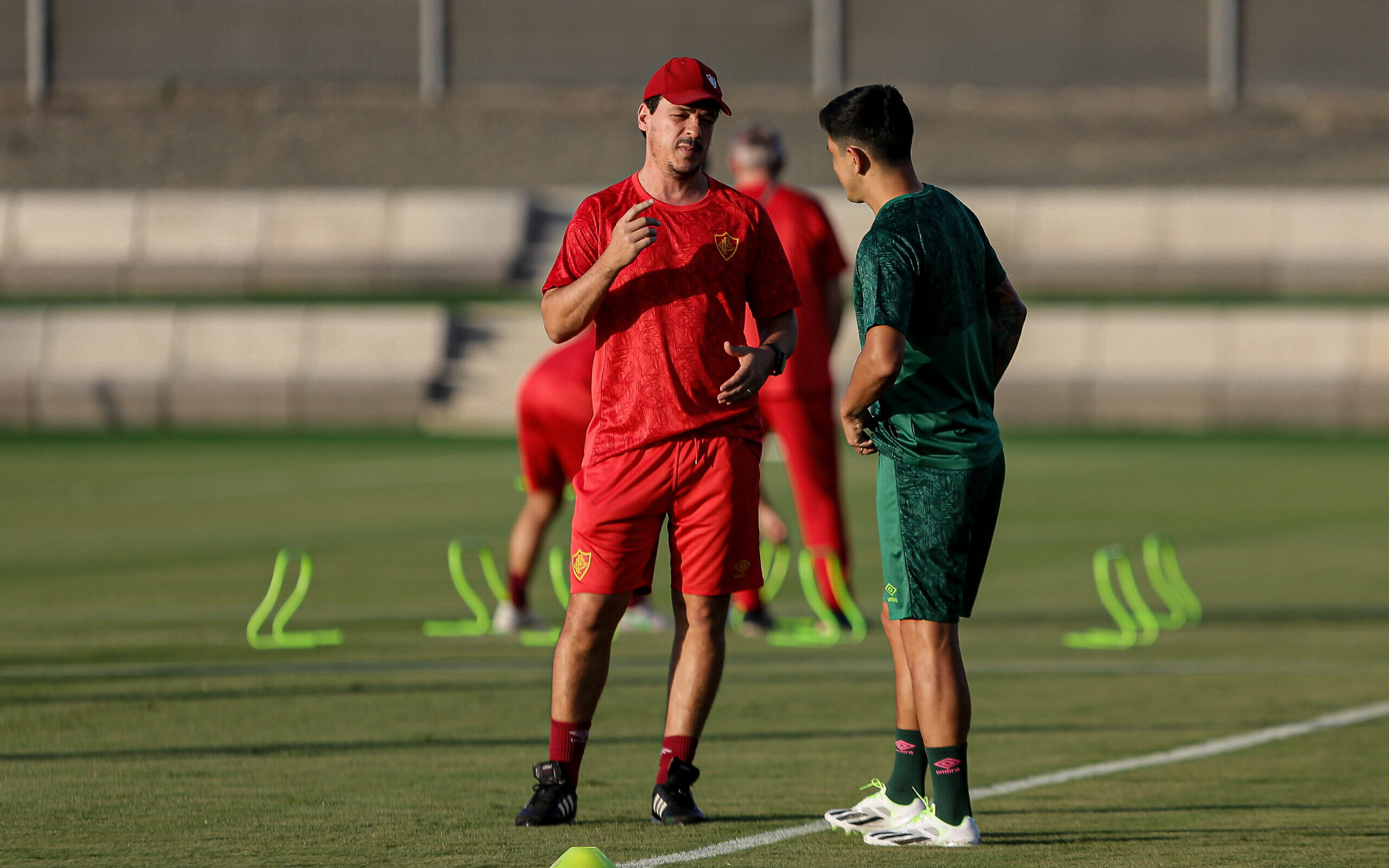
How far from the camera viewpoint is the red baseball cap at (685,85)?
20.7 ft

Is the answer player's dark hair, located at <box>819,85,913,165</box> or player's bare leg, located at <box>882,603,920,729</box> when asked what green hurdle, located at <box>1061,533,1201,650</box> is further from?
player's dark hair, located at <box>819,85,913,165</box>

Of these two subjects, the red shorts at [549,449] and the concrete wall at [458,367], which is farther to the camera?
the concrete wall at [458,367]

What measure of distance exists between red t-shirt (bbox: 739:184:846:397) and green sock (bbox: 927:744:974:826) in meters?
4.82

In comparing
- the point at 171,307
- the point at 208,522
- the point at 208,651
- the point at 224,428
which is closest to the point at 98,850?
the point at 208,651

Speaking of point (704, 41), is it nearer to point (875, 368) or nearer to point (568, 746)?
point (568, 746)

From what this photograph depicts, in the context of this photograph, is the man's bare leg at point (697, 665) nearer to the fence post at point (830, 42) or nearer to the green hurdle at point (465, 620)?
the green hurdle at point (465, 620)

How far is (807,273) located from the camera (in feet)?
35.6

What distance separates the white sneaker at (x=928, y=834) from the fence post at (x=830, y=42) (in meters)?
31.5

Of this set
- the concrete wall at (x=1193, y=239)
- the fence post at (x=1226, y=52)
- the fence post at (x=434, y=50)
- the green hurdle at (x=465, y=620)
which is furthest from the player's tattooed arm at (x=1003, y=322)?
the fence post at (x=434, y=50)

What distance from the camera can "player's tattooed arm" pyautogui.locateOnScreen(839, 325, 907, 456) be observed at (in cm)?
593

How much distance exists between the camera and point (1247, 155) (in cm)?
3453

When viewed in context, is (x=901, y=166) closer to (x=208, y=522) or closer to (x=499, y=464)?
(x=208, y=522)

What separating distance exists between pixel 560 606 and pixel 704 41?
2622 cm

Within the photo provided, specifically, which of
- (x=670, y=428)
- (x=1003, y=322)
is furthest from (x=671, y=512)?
(x=1003, y=322)
